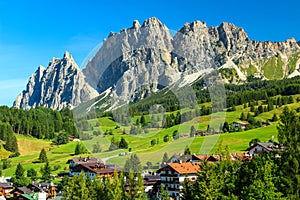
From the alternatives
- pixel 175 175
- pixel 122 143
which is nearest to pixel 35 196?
pixel 175 175

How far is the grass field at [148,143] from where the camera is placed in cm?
1978

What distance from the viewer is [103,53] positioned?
1953cm

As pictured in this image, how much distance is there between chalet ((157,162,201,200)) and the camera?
50.6 metres

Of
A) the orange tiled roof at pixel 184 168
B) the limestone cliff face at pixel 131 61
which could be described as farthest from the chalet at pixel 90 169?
the limestone cliff face at pixel 131 61

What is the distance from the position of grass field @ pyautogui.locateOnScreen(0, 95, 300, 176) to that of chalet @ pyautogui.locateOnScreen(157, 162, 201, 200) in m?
5.44

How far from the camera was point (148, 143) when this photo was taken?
Result: 24.7 metres

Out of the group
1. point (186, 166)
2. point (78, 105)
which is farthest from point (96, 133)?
point (186, 166)

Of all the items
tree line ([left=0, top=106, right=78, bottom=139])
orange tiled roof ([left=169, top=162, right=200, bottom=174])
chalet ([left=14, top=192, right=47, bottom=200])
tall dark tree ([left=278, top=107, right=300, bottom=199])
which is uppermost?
tree line ([left=0, top=106, right=78, bottom=139])

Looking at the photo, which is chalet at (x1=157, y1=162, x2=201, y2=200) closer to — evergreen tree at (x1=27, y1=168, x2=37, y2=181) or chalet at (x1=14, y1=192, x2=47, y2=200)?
chalet at (x1=14, y1=192, x2=47, y2=200)

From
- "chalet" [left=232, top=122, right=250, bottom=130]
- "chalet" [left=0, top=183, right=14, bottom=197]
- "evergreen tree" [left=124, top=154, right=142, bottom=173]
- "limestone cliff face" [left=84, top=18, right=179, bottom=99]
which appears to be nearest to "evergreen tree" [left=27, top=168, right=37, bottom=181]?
"chalet" [left=0, top=183, right=14, bottom=197]

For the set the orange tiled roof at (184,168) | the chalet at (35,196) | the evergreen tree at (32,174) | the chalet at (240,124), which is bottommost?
the chalet at (35,196)

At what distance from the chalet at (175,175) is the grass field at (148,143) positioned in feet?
17.9

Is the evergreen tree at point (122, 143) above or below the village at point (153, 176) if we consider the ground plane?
above

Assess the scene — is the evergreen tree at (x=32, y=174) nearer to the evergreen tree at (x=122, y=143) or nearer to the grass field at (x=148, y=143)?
the grass field at (x=148, y=143)
